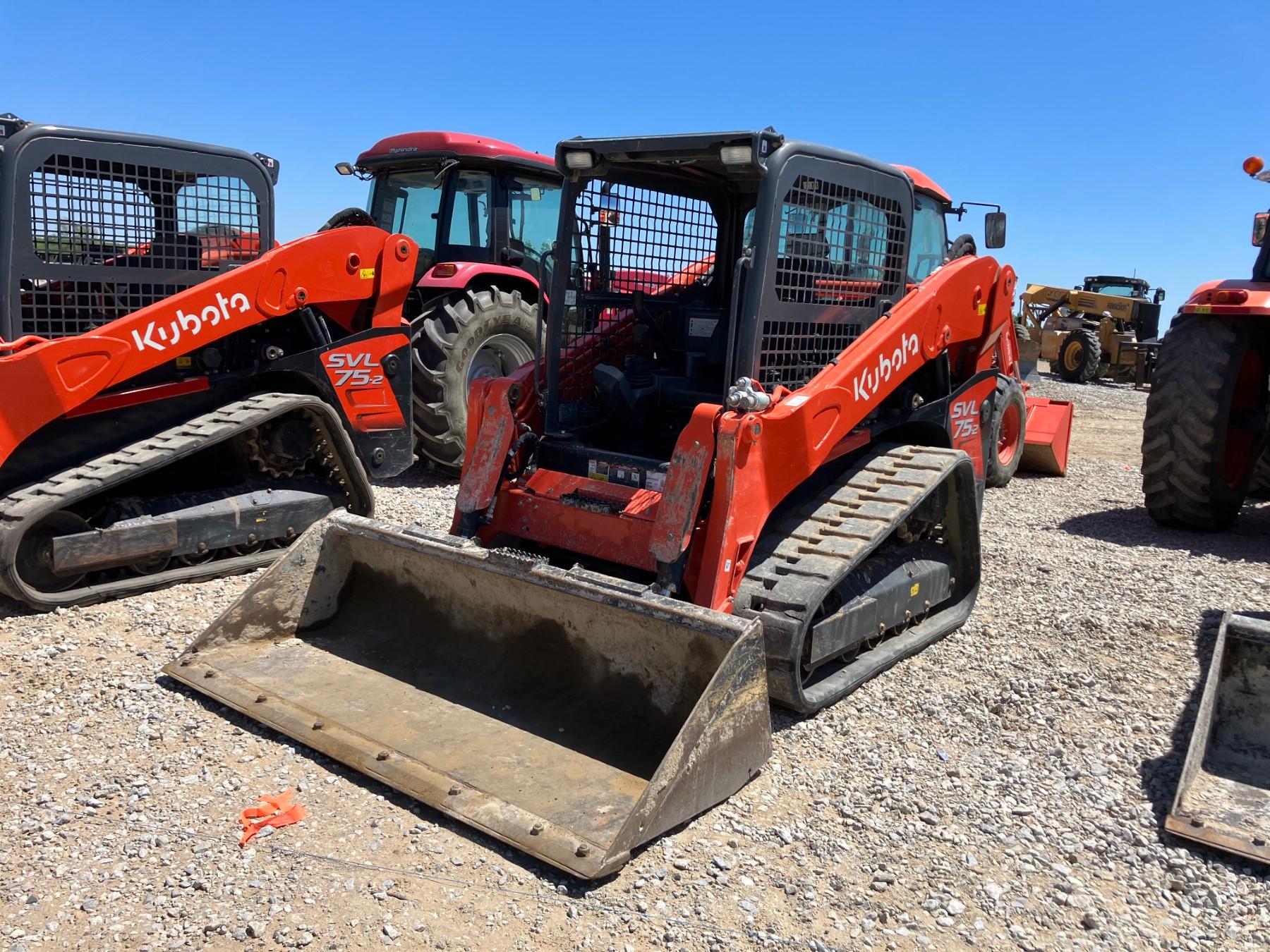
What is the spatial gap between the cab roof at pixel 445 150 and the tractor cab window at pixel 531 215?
0.65 feet

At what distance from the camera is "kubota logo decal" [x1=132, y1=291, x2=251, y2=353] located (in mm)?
4957

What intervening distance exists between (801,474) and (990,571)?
7.62ft

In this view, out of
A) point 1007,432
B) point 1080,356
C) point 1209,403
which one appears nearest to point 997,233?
point 1209,403

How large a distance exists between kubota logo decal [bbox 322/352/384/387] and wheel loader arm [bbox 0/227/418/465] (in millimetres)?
274

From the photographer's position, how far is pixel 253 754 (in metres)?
3.38

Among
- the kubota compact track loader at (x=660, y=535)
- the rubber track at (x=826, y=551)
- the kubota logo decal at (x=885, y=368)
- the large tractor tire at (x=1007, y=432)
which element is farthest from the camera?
the large tractor tire at (x=1007, y=432)

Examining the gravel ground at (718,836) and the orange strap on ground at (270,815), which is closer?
the gravel ground at (718,836)

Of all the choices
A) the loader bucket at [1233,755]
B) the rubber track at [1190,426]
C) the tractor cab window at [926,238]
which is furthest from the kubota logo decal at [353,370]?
the rubber track at [1190,426]

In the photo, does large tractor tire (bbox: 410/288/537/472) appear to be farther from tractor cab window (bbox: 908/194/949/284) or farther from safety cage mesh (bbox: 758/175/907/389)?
safety cage mesh (bbox: 758/175/907/389)

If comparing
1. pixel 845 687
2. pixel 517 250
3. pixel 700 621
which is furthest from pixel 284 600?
pixel 517 250

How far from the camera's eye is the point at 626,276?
4914 mm

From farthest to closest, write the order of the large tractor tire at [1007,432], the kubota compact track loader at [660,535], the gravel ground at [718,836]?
the large tractor tire at [1007,432] → the kubota compact track loader at [660,535] → the gravel ground at [718,836]

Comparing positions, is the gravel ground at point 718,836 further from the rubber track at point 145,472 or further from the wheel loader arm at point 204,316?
the wheel loader arm at point 204,316

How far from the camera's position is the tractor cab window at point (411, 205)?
7.96 m
